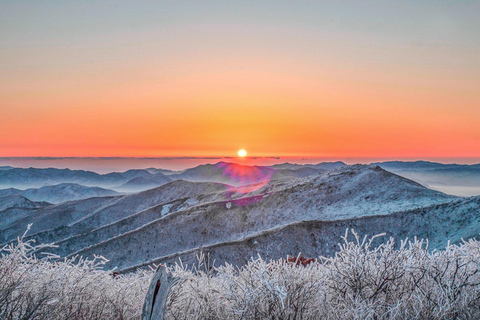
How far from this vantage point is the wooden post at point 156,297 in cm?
491

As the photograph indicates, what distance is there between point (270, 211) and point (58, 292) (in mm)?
38927

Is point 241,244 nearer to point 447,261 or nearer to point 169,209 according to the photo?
point 447,261

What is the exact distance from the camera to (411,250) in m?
6.65

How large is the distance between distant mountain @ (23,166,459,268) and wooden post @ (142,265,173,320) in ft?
101

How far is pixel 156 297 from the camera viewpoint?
4.99 m

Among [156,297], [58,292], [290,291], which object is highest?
[156,297]

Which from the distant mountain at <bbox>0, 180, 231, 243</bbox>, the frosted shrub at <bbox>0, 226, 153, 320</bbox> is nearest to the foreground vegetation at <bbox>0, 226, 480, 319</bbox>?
the frosted shrub at <bbox>0, 226, 153, 320</bbox>

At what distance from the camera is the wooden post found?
4906 mm

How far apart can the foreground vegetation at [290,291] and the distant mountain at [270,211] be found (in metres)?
28.3

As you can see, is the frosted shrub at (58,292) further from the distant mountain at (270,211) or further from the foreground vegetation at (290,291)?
the distant mountain at (270,211)

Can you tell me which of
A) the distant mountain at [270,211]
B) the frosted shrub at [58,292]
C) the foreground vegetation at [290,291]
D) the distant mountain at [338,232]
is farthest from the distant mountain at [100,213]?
the foreground vegetation at [290,291]

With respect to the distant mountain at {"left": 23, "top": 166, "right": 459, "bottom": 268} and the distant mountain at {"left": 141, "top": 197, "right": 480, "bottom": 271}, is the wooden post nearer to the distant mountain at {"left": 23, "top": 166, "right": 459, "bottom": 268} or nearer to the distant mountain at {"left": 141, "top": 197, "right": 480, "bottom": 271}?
the distant mountain at {"left": 141, "top": 197, "right": 480, "bottom": 271}

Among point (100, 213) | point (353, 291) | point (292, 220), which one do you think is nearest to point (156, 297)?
point (353, 291)

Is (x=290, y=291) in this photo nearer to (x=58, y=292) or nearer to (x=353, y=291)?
(x=353, y=291)
